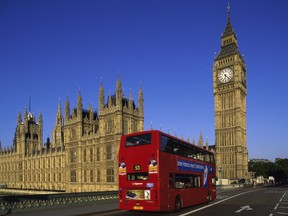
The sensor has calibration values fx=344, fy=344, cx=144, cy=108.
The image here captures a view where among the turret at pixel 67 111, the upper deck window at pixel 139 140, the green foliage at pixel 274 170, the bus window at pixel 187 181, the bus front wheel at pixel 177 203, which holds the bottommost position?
the green foliage at pixel 274 170

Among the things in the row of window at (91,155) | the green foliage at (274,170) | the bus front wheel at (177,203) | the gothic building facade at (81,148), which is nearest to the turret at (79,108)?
the gothic building facade at (81,148)

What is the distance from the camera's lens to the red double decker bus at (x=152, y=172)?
18859 mm

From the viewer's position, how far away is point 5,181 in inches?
4163

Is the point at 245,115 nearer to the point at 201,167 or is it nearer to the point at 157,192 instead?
the point at 201,167

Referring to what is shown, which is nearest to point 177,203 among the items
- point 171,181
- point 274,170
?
point 171,181

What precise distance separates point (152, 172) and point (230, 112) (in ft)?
273

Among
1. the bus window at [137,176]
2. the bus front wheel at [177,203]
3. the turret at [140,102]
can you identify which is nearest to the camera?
the bus window at [137,176]

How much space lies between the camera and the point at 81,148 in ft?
221

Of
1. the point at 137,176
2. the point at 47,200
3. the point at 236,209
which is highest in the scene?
the point at 137,176

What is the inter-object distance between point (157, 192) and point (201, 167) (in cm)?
805

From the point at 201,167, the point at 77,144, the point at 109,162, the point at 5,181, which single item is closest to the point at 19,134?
the point at 5,181

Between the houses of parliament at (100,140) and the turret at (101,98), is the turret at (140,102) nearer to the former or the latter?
the houses of parliament at (100,140)

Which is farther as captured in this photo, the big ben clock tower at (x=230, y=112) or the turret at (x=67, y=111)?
the big ben clock tower at (x=230, y=112)

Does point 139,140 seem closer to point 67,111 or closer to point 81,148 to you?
point 81,148
